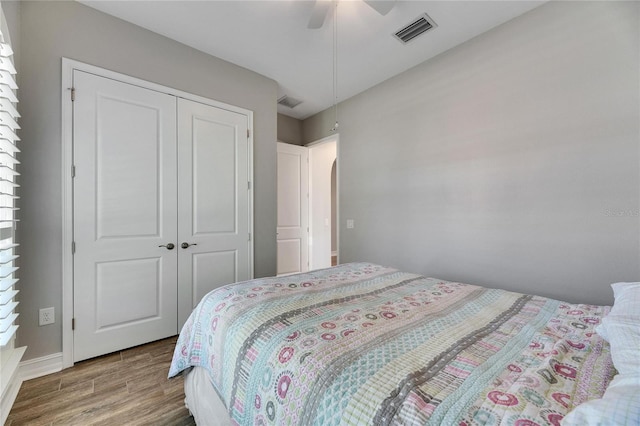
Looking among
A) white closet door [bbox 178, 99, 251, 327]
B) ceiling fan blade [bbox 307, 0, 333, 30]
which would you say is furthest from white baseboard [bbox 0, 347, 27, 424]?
ceiling fan blade [bbox 307, 0, 333, 30]

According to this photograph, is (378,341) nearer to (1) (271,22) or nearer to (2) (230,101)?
(1) (271,22)

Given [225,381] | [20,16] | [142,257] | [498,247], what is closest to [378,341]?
[225,381]

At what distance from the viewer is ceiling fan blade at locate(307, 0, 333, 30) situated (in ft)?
6.00

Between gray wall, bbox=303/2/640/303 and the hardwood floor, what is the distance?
2.44 m

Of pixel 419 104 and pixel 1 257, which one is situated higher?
pixel 419 104

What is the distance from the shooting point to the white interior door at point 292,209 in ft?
13.3

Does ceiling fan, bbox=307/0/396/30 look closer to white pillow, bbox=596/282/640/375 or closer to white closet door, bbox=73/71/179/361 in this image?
white closet door, bbox=73/71/179/361

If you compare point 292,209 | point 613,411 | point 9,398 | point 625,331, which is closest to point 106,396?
point 9,398

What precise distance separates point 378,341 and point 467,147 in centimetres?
226

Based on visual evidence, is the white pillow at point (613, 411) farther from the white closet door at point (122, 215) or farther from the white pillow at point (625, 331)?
the white closet door at point (122, 215)

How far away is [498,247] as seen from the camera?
2.30 m

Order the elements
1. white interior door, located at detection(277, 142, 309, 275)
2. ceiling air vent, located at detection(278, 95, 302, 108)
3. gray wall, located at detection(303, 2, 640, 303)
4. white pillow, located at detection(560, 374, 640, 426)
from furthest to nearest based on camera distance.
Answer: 1. white interior door, located at detection(277, 142, 309, 275)
2. ceiling air vent, located at detection(278, 95, 302, 108)
3. gray wall, located at detection(303, 2, 640, 303)
4. white pillow, located at detection(560, 374, 640, 426)

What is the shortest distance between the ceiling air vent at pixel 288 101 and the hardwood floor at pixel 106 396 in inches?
130

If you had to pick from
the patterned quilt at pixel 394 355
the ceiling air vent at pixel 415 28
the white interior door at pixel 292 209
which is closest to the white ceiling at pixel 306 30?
the ceiling air vent at pixel 415 28
